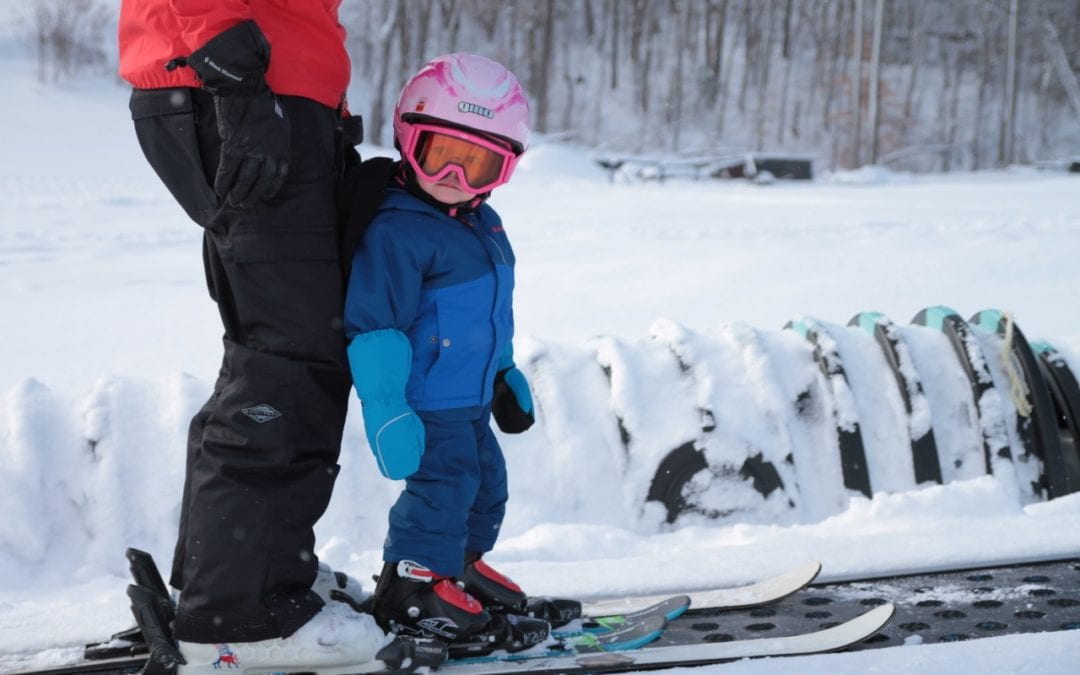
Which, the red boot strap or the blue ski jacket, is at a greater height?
the blue ski jacket

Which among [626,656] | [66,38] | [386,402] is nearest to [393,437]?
[386,402]

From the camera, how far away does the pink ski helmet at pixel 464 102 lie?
2.11 m

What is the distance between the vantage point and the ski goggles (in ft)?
6.95

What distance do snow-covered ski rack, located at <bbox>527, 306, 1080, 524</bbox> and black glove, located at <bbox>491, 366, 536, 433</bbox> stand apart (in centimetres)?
98

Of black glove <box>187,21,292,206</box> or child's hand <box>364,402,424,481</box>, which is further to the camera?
child's hand <box>364,402,424,481</box>

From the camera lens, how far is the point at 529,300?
20.8 feet

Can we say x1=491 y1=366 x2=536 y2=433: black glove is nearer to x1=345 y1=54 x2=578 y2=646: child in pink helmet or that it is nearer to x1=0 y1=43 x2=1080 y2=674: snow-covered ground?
x1=345 y1=54 x2=578 y2=646: child in pink helmet

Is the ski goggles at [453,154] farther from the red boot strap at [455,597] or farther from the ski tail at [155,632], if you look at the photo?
the ski tail at [155,632]

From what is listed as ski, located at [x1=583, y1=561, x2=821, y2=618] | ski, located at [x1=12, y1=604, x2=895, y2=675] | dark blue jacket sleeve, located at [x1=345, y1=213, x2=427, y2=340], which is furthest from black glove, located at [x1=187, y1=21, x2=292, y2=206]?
ski, located at [x1=583, y1=561, x2=821, y2=618]

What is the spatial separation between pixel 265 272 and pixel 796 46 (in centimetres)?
3653

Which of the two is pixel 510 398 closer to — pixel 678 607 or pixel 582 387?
pixel 678 607

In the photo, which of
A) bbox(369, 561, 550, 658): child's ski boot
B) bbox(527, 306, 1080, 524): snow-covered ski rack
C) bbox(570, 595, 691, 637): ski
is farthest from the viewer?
bbox(527, 306, 1080, 524): snow-covered ski rack

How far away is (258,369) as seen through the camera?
194 centimetres

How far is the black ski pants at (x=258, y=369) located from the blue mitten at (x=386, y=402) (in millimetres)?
83
